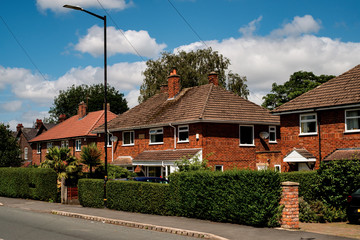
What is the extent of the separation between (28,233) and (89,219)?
4.96 m

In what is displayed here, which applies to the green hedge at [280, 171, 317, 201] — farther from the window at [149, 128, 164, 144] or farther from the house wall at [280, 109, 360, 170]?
the window at [149, 128, 164, 144]

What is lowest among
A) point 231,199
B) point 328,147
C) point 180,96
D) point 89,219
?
point 89,219

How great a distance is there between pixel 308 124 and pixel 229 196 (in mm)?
13185

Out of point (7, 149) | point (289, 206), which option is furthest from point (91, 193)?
point (7, 149)

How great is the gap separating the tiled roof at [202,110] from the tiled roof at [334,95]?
512cm

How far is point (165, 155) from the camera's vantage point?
32.1m

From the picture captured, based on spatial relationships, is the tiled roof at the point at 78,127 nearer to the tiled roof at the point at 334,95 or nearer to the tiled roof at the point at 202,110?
the tiled roof at the point at 202,110

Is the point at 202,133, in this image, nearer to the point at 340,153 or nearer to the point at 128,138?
the point at 128,138

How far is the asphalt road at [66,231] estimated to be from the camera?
12.8m

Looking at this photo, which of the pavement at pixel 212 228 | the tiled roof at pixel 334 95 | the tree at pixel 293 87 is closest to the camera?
the pavement at pixel 212 228

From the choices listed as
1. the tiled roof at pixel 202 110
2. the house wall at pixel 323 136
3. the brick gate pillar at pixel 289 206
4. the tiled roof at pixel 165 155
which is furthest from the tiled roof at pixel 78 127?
the brick gate pillar at pixel 289 206

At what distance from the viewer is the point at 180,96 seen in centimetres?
3700

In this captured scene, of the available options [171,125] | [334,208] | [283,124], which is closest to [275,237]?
[334,208]

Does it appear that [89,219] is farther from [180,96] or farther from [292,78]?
[292,78]
